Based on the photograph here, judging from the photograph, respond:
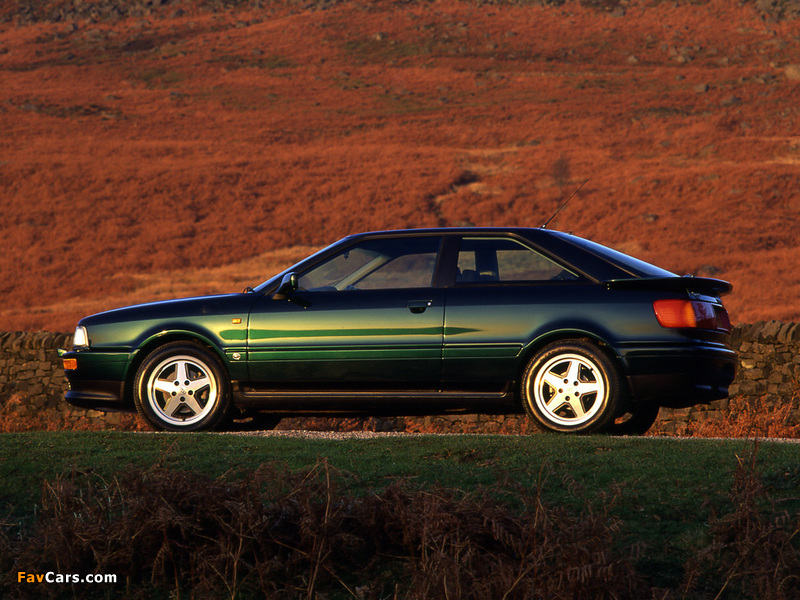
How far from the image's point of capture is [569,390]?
22.8 ft

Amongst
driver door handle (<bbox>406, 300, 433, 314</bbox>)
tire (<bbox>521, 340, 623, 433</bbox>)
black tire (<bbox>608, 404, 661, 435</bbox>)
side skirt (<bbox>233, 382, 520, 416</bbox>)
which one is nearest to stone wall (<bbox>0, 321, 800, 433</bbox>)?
black tire (<bbox>608, 404, 661, 435</bbox>)

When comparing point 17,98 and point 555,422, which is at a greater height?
point 17,98

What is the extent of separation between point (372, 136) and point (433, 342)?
45.0 m

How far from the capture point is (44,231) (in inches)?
1548

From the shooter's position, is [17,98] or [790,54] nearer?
[17,98]

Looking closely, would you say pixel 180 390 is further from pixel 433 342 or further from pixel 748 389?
pixel 748 389

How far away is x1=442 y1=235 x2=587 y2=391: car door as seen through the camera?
6.98 m

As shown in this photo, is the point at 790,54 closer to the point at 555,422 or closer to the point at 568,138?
the point at 568,138

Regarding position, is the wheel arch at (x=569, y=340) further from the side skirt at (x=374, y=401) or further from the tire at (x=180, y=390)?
the tire at (x=180, y=390)

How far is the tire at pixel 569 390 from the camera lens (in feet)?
22.6

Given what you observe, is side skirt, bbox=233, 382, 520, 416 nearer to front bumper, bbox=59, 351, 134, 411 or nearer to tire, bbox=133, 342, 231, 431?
tire, bbox=133, 342, 231, 431

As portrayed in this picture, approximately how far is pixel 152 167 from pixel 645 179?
72.8 ft

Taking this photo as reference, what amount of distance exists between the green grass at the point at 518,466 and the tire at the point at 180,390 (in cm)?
52

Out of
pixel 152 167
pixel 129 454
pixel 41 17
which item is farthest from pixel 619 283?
pixel 41 17
